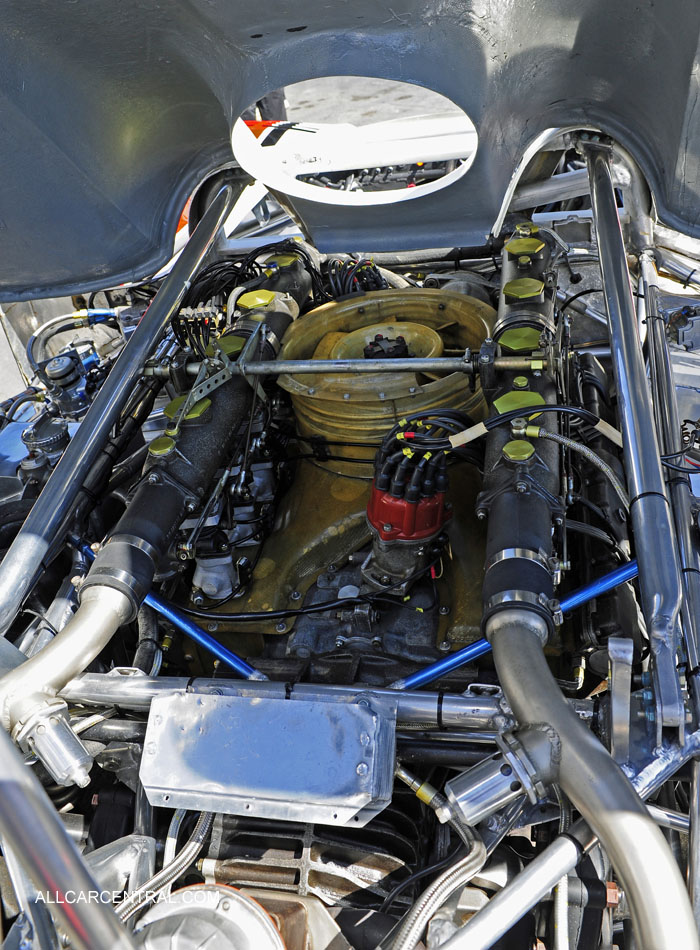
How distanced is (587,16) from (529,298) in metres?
Answer: 0.98

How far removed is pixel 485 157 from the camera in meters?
2.06

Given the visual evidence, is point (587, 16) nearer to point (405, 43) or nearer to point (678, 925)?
point (405, 43)

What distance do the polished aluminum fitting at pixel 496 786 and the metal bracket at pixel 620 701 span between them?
200 mm

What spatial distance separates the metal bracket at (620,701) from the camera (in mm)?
1693

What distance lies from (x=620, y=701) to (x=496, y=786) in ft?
1.01

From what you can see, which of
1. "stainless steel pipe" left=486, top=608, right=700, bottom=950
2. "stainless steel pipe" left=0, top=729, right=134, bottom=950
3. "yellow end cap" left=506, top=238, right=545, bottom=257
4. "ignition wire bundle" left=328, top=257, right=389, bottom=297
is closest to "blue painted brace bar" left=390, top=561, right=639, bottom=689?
"stainless steel pipe" left=486, top=608, right=700, bottom=950

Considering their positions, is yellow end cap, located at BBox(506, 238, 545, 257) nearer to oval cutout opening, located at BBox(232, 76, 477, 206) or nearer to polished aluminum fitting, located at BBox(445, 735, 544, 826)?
oval cutout opening, located at BBox(232, 76, 477, 206)

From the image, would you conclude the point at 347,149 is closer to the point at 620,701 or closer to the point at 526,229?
the point at 526,229

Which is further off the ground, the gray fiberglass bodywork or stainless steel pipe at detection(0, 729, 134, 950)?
→ the gray fiberglass bodywork

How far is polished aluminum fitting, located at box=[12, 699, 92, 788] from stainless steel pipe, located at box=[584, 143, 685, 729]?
3.81 ft

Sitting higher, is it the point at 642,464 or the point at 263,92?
the point at 263,92

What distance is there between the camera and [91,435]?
251 cm

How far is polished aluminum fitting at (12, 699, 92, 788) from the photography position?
5.62 ft

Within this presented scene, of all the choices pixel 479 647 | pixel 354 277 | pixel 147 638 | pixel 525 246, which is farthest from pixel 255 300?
pixel 479 647
